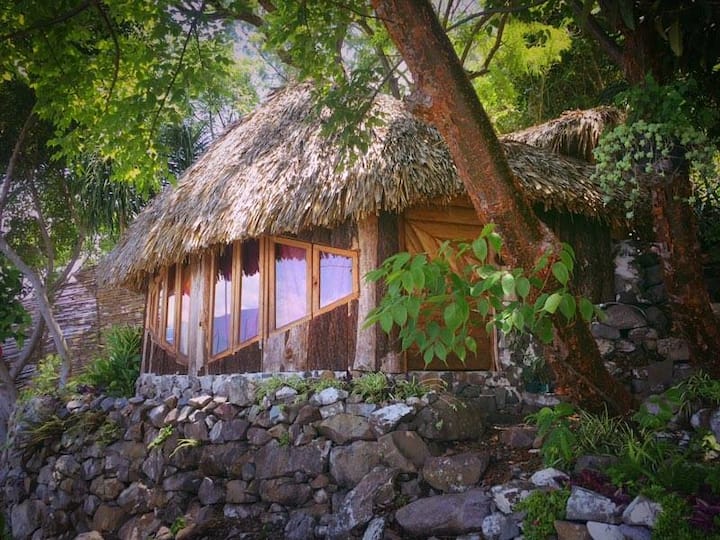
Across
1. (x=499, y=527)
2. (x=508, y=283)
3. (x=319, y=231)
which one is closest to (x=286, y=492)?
(x=499, y=527)

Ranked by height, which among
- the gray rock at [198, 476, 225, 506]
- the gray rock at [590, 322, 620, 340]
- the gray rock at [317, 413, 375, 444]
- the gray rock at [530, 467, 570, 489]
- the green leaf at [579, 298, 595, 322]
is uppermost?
the green leaf at [579, 298, 595, 322]

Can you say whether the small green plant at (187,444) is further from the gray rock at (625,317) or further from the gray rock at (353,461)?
the gray rock at (625,317)

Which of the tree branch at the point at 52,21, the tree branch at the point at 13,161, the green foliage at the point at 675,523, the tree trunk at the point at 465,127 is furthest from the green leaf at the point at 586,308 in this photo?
the tree branch at the point at 13,161

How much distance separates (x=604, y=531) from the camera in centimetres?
305

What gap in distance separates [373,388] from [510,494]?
1422 mm

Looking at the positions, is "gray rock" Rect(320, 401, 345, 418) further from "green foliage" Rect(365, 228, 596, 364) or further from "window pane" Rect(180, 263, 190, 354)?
"window pane" Rect(180, 263, 190, 354)

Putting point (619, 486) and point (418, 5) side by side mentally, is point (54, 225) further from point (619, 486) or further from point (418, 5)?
point (619, 486)

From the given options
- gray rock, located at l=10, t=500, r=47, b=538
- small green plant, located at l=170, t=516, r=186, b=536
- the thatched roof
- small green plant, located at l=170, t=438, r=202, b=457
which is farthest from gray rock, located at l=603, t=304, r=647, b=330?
gray rock, located at l=10, t=500, r=47, b=538

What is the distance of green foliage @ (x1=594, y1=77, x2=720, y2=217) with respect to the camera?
11.9ft

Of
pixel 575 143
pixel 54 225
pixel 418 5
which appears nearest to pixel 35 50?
pixel 418 5

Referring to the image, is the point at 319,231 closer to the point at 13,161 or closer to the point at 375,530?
the point at 375,530

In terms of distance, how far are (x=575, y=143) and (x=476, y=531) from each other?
458cm

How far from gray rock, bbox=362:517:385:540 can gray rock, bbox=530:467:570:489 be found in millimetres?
973

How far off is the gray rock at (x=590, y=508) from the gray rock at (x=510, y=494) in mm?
287
